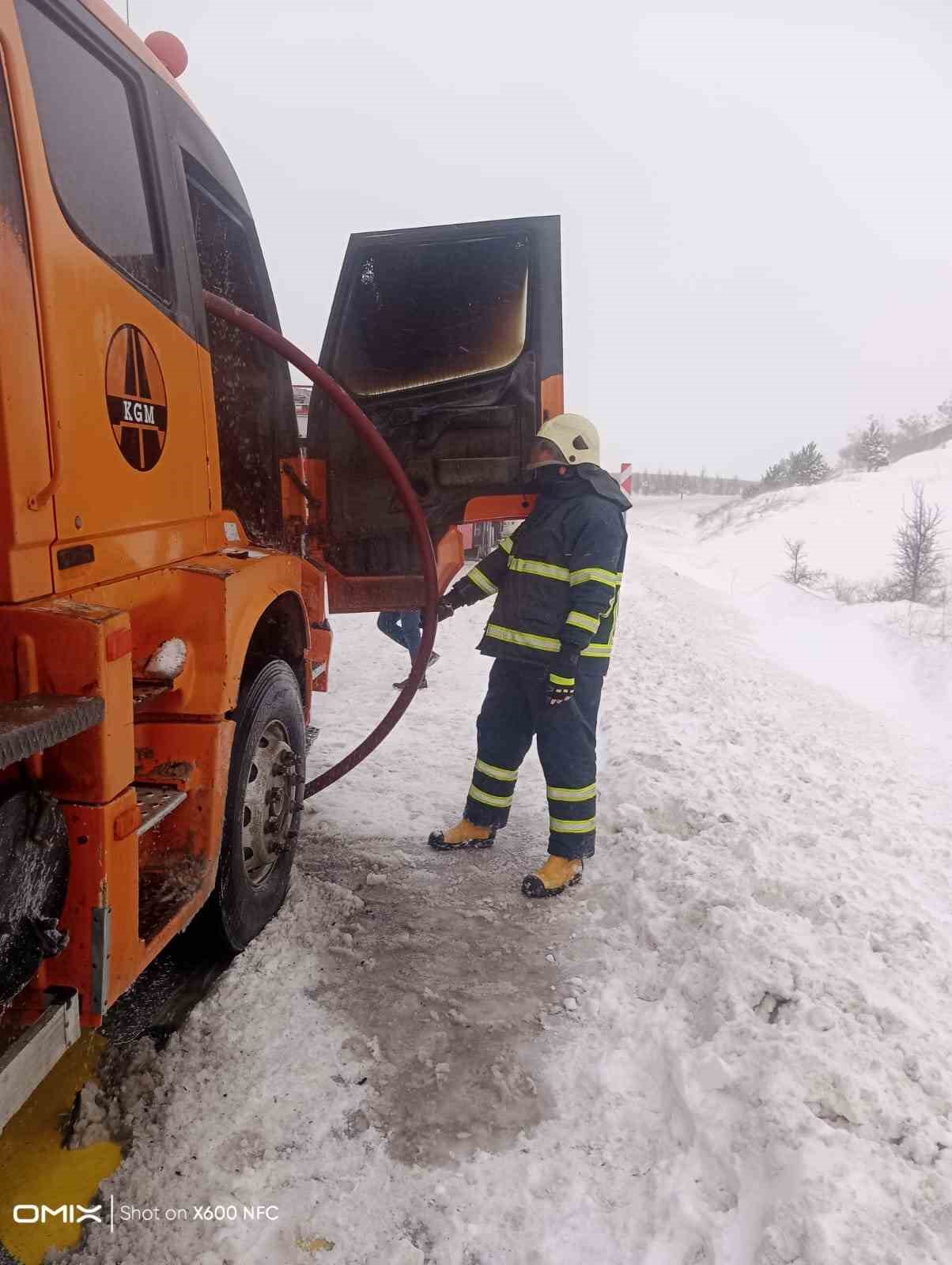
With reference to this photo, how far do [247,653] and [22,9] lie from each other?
5.85 feet

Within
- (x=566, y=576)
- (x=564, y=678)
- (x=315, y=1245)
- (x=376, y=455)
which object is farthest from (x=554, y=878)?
(x=376, y=455)

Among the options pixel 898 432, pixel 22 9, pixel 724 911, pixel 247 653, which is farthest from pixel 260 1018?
pixel 898 432

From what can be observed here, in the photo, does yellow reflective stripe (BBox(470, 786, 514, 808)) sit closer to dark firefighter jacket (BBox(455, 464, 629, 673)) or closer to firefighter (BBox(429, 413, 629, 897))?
firefighter (BBox(429, 413, 629, 897))

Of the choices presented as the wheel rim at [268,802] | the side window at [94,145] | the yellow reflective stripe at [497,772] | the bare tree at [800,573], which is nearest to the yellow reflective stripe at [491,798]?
the yellow reflective stripe at [497,772]

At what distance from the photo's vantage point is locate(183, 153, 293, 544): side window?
10.6ft

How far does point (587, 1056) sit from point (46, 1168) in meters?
1.44

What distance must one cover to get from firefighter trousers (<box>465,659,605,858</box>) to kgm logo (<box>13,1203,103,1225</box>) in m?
2.02

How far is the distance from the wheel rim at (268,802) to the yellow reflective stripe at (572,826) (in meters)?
1.14

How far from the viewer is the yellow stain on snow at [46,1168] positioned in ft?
5.90

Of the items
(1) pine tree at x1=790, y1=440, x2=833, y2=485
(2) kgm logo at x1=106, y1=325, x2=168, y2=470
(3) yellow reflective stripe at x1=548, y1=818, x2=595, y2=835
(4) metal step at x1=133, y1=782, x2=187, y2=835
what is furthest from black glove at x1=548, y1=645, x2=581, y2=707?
(1) pine tree at x1=790, y1=440, x2=833, y2=485

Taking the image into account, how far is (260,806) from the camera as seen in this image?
2697 millimetres

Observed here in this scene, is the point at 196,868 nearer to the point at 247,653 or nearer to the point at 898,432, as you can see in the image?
the point at 247,653

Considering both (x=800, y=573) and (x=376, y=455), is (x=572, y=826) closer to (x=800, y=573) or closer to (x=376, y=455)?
(x=376, y=455)

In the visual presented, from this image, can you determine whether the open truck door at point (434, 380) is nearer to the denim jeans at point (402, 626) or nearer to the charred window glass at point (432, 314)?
the charred window glass at point (432, 314)
